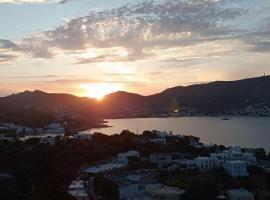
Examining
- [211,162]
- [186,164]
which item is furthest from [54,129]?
[211,162]

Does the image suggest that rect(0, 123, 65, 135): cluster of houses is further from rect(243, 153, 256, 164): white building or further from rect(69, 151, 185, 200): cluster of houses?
rect(243, 153, 256, 164): white building

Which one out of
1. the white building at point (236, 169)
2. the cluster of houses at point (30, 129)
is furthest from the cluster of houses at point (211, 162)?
the cluster of houses at point (30, 129)

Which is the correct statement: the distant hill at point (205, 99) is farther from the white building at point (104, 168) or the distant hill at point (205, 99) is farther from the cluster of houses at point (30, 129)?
the white building at point (104, 168)

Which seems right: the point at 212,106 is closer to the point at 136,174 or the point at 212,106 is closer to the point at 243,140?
the point at 243,140

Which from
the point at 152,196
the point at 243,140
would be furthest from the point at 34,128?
the point at 152,196

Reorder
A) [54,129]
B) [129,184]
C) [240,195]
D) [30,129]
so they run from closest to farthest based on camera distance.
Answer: [240,195] → [129,184] → [30,129] → [54,129]

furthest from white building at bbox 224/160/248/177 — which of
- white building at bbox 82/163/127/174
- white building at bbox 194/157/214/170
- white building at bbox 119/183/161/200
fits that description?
white building at bbox 119/183/161/200

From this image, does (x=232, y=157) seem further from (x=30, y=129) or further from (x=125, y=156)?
(x=30, y=129)
